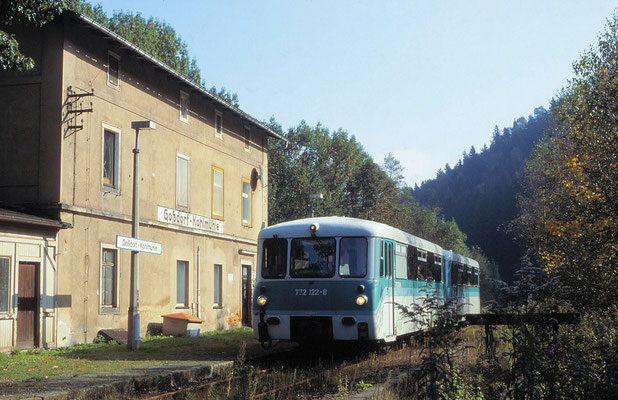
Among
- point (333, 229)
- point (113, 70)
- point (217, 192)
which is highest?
point (113, 70)

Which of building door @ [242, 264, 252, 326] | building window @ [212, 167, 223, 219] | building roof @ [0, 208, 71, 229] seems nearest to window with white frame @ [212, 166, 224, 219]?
building window @ [212, 167, 223, 219]

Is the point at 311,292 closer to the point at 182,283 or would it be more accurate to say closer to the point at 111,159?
the point at 111,159

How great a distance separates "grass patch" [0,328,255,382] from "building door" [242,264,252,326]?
25.4ft

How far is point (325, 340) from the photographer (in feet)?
48.7

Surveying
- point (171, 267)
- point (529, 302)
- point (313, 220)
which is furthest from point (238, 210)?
point (529, 302)

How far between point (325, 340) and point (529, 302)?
21.6ft

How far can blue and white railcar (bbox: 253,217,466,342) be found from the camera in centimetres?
1459

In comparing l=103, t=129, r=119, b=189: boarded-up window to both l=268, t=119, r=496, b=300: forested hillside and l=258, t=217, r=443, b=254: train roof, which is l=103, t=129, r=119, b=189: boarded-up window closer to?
l=258, t=217, r=443, b=254: train roof

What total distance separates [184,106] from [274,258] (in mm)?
11659

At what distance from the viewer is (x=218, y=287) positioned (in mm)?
27312

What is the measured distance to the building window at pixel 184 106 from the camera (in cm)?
2548

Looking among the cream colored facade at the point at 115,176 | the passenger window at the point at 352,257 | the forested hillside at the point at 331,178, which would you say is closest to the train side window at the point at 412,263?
the passenger window at the point at 352,257

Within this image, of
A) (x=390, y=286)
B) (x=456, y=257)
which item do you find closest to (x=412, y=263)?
(x=390, y=286)

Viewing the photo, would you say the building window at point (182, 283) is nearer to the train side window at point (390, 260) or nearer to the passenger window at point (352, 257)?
the train side window at point (390, 260)
